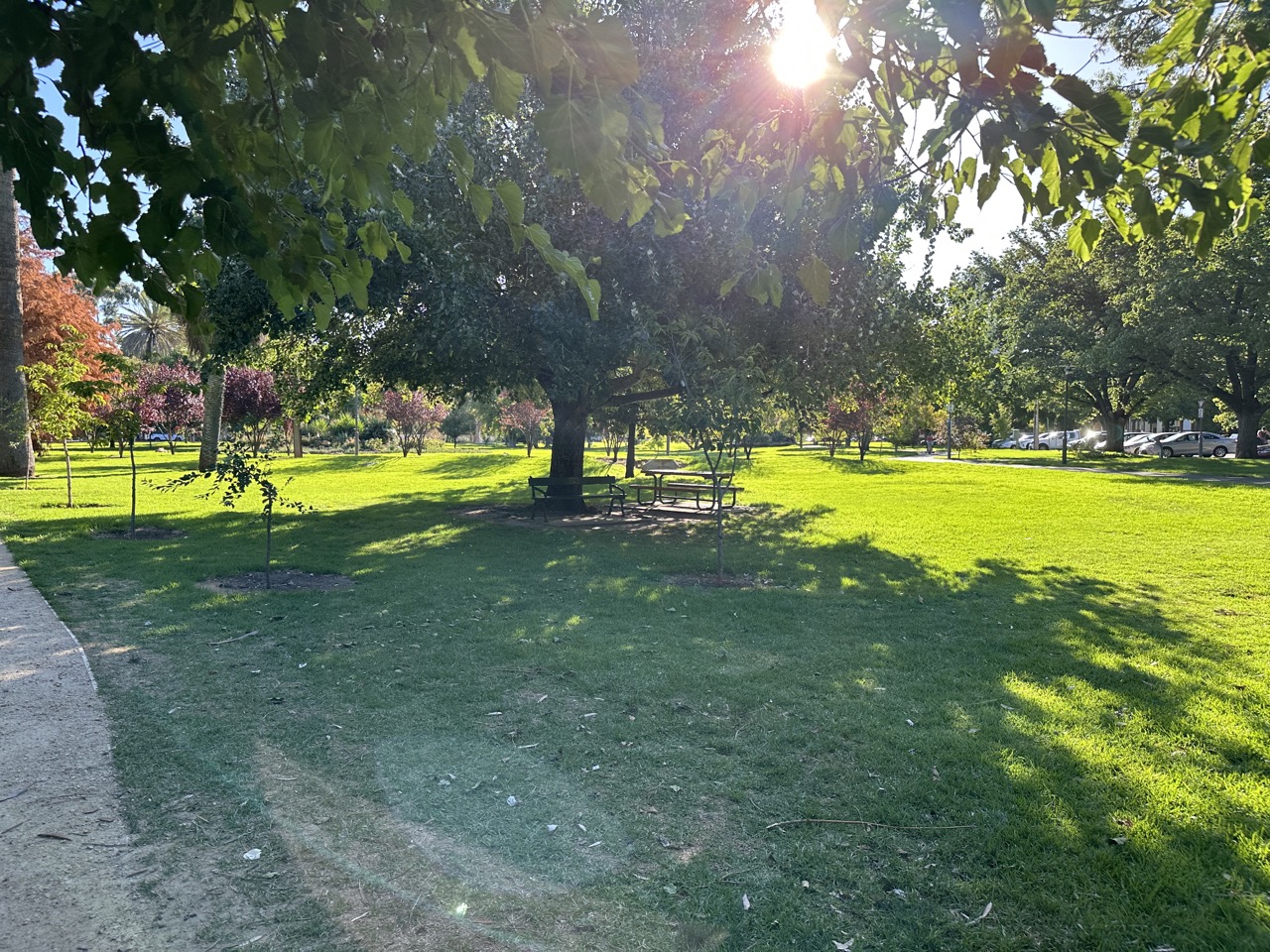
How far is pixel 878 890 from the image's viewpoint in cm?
279

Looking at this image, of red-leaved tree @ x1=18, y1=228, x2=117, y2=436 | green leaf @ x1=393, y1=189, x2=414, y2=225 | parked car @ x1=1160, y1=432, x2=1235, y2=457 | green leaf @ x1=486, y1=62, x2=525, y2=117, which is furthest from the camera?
parked car @ x1=1160, y1=432, x2=1235, y2=457

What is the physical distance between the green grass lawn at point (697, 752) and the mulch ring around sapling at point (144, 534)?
6.18 feet

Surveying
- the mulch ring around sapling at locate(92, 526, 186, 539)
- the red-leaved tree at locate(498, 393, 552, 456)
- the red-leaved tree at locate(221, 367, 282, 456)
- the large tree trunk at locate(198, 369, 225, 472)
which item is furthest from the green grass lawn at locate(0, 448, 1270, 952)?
the red-leaved tree at locate(498, 393, 552, 456)

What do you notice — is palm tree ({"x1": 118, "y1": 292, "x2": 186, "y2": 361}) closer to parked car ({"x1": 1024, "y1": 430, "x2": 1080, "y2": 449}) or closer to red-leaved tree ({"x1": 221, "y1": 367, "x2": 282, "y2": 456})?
red-leaved tree ({"x1": 221, "y1": 367, "x2": 282, "y2": 456})

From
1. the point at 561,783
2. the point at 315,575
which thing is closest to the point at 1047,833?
the point at 561,783

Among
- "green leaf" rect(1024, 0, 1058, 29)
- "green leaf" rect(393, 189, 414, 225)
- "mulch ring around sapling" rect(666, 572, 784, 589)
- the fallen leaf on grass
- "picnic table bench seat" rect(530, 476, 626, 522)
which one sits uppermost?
"green leaf" rect(1024, 0, 1058, 29)

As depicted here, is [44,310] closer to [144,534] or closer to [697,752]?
[144,534]

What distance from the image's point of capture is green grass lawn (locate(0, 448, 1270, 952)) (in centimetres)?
267

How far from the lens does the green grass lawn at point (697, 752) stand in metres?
2.67

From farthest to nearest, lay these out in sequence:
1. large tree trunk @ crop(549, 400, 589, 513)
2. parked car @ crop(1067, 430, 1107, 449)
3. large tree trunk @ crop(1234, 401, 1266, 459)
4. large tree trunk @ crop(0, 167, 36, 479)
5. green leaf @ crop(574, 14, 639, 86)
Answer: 1. parked car @ crop(1067, 430, 1107, 449)
2. large tree trunk @ crop(1234, 401, 1266, 459)
3. large tree trunk @ crop(0, 167, 36, 479)
4. large tree trunk @ crop(549, 400, 589, 513)
5. green leaf @ crop(574, 14, 639, 86)

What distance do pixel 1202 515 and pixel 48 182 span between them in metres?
17.1

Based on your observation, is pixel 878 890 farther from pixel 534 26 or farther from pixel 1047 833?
pixel 534 26

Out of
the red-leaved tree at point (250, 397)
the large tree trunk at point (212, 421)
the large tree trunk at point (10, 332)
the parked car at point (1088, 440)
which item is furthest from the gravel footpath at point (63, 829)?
the parked car at point (1088, 440)

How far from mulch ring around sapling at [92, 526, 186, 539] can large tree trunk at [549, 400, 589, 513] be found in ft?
20.8
